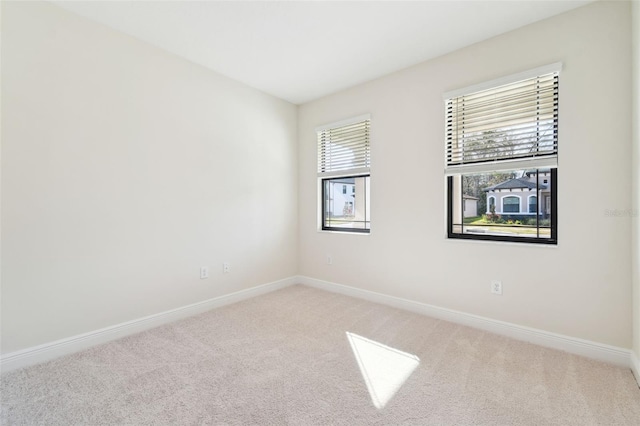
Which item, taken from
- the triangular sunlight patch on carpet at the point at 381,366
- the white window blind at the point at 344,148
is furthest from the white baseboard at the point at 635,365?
the white window blind at the point at 344,148

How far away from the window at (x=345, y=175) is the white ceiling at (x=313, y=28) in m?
0.77

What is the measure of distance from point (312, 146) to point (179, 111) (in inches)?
69.0

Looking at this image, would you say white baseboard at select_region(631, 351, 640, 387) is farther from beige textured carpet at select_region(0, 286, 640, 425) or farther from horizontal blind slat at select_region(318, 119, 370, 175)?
horizontal blind slat at select_region(318, 119, 370, 175)

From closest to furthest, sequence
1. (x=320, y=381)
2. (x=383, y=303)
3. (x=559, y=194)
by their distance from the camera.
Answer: (x=320, y=381) → (x=559, y=194) → (x=383, y=303)

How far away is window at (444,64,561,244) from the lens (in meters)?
2.36

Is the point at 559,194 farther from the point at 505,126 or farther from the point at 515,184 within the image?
the point at 505,126

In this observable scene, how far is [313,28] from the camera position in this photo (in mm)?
2443

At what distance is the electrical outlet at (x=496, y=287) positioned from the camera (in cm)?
255

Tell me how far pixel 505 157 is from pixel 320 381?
2382 millimetres

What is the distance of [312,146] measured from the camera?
407cm

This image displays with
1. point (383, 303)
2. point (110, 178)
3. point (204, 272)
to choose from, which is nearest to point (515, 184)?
point (383, 303)

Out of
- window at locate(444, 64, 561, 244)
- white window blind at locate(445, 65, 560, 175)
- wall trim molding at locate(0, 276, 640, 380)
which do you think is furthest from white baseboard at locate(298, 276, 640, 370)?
white window blind at locate(445, 65, 560, 175)

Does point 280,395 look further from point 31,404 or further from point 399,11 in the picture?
point 399,11

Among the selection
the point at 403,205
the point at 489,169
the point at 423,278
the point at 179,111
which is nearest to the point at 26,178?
the point at 179,111
